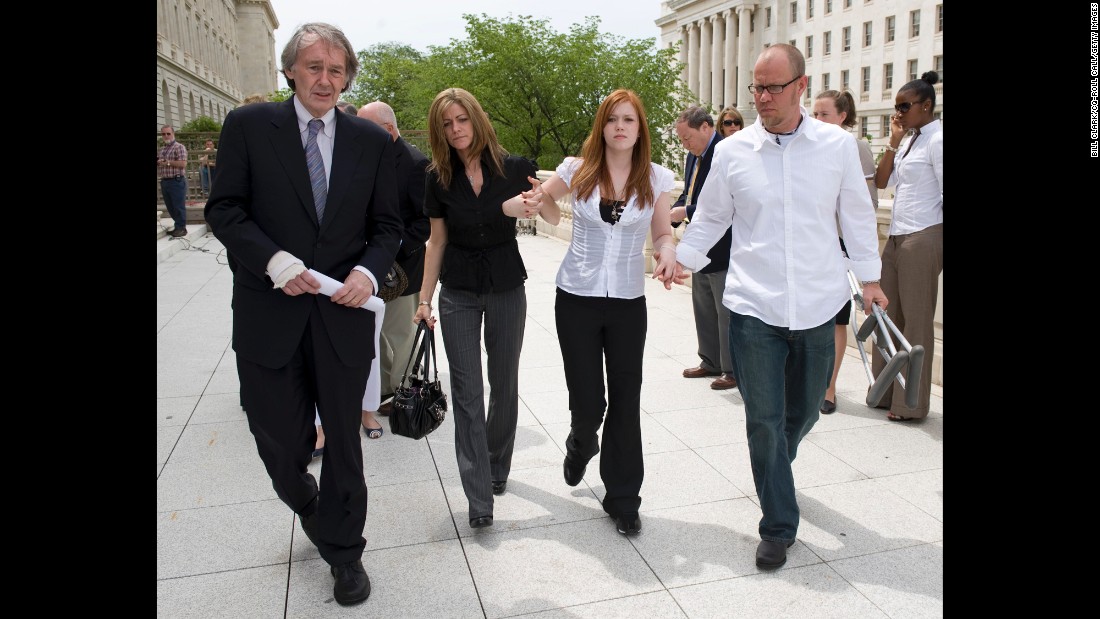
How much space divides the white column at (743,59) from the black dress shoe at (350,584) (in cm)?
9194

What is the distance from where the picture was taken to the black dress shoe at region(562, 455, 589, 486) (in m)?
4.38

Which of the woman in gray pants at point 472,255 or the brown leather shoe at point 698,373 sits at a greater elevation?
the woman in gray pants at point 472,255

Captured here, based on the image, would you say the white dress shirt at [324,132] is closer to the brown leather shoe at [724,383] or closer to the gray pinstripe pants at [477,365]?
the gray pinstripe pants at [477,365]

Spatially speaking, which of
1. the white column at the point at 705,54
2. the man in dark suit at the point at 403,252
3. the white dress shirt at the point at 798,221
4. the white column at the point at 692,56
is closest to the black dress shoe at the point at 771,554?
the white dress shirt at the point at 798,221

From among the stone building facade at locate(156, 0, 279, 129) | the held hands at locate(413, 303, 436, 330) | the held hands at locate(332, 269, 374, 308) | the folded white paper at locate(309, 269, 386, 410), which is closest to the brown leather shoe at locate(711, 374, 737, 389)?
the held hands at locate(413, 303, 436, 330)

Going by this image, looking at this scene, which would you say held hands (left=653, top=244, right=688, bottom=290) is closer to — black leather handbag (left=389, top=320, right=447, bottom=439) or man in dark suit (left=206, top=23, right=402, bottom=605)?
black leather handbag (left=389, top=320, right=447, bottom=439)

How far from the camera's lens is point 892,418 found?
18.8ft

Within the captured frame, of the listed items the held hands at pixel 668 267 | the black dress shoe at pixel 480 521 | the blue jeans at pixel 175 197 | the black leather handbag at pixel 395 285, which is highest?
the blue jeans at pixel 175 197

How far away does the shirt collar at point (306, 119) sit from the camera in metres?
3.26
